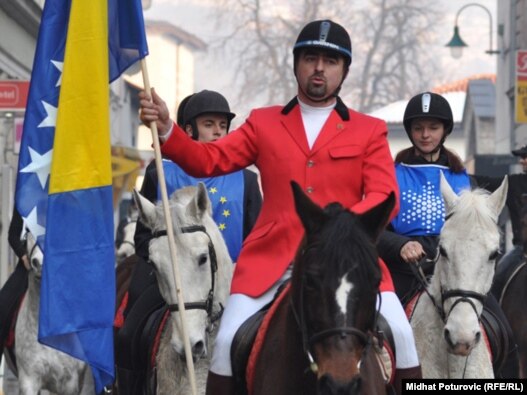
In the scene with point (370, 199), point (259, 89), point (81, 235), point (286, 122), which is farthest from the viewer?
point (259, 89)

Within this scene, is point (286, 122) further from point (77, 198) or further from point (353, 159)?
point (77, 198)

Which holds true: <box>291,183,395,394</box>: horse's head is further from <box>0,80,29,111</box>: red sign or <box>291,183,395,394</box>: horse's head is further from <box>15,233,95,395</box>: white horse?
<box>0,80,29,111</box>: red sign

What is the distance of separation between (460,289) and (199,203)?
73.0 inches

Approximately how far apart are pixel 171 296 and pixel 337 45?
2.64 metres

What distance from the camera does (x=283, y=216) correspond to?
28.0 ft

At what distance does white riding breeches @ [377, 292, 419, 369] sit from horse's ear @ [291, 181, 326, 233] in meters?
1.21

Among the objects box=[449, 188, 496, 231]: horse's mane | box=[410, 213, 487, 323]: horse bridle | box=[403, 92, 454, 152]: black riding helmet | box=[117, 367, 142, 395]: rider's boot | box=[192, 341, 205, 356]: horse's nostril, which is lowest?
box=[117, 367, 142, 395]: rider's boot

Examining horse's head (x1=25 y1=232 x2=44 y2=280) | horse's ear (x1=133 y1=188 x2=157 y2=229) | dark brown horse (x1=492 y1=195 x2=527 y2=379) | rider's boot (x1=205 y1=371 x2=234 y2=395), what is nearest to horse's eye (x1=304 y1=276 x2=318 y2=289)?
rider's boot (x1=205 y1=371 x2=234 y2=395)

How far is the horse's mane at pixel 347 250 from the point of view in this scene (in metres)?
7.09

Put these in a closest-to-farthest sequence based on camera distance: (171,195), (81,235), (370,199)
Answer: (370,199)
(81,235)
(171,195)

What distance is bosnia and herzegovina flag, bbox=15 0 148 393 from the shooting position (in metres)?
9.29

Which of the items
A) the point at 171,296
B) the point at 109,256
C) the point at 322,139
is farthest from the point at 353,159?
the point at 171,296

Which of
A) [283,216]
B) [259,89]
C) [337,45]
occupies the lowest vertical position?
[283,216]

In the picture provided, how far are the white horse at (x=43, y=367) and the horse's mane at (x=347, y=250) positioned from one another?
680 centimetres
